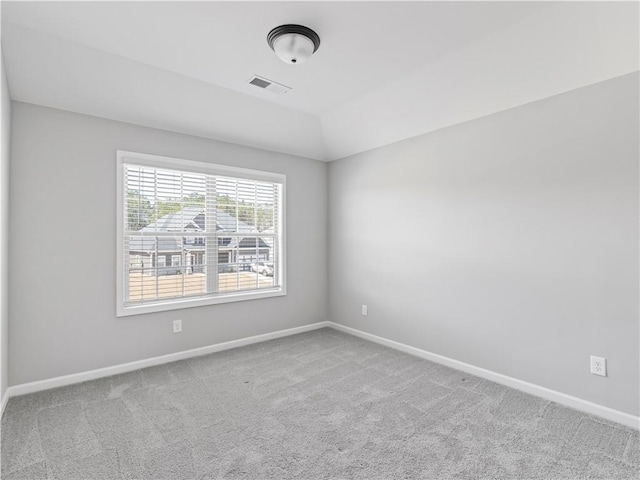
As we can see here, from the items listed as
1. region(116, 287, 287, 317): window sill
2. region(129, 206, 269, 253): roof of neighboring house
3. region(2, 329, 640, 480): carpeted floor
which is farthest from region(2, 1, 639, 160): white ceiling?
region(2, 329, 640, 480): carpeted floor

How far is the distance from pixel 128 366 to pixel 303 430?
6.32 ft

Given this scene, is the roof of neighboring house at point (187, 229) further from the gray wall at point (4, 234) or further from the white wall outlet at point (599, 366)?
the white wall outlet at point (599, 366)

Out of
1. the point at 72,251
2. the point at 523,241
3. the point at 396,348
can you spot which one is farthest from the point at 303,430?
the point at 72,251

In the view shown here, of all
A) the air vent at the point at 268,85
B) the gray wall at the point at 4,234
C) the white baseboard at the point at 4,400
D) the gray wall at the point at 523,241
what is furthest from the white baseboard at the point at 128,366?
the air vent at the point at 268,85

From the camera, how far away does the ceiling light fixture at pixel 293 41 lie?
218 cm

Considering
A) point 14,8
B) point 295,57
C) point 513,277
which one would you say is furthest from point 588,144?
point 14,8

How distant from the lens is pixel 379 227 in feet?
13.1

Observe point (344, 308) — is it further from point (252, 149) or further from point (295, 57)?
point (295, 57)

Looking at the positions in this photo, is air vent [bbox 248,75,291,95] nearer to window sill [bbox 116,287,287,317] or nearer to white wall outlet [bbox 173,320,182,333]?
window sill [bbox 116,287,287,317]

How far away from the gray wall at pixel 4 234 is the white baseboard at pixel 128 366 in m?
0.15

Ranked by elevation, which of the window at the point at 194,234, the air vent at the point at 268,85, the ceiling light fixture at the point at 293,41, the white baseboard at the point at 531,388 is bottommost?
the white baseboard at the point at 531,388

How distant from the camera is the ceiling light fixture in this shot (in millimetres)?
2182

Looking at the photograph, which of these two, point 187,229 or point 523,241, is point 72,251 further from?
point 523,241

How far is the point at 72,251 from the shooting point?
290 centimetres
